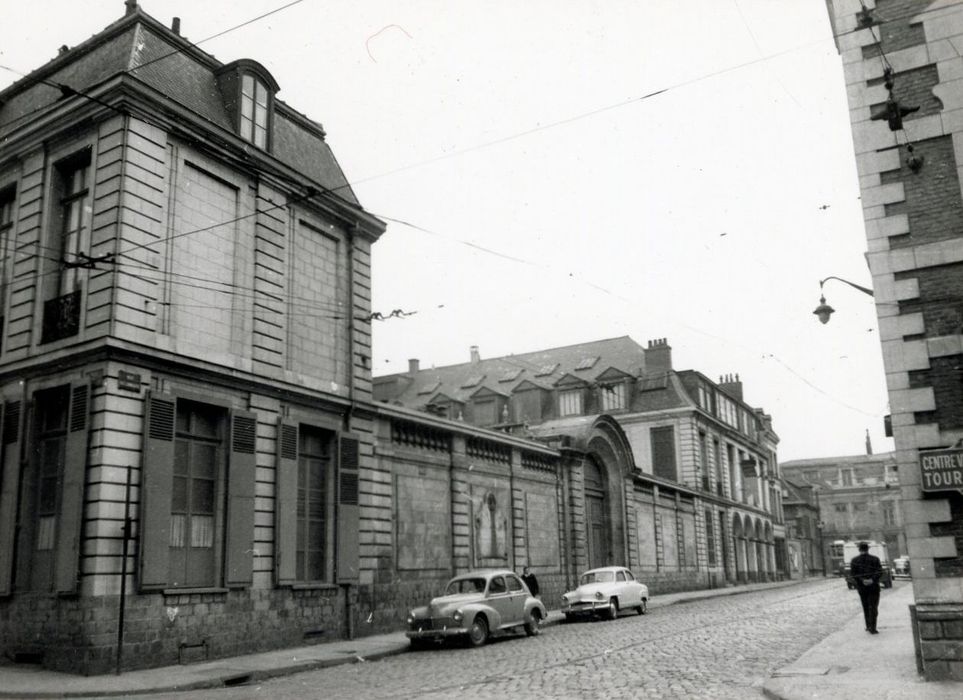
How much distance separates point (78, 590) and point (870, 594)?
14247 millimetres

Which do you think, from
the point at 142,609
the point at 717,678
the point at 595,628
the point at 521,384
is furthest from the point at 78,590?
the point at 521,384

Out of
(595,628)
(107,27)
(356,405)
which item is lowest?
(595,628)

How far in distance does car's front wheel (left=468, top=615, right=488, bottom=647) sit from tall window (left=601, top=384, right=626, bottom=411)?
3120 centimetres

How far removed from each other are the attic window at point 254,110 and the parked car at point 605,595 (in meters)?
14.5

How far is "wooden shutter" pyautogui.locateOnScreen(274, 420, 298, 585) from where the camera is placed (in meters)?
17.5

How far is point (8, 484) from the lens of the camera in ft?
51.9

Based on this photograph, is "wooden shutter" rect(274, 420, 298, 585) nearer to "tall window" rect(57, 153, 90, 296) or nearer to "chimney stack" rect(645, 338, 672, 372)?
"tall window" rect(57, 153, 90, 296)

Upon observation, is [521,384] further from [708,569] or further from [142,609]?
[142,609]

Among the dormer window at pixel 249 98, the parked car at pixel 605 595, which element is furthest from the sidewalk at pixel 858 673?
the dormer window at pixel 249 98

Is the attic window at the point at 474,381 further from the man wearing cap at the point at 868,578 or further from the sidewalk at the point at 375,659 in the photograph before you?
the man wearing cap at the point at 868,578

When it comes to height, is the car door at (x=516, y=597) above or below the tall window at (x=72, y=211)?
below

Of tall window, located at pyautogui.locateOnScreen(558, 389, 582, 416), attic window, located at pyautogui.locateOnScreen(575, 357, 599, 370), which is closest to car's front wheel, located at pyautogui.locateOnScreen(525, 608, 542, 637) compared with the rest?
tall window, located at pyautogui.locateOnScreen(558, 389, 582, 416)

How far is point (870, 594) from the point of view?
17.0 metres

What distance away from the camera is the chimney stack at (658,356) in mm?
50156
